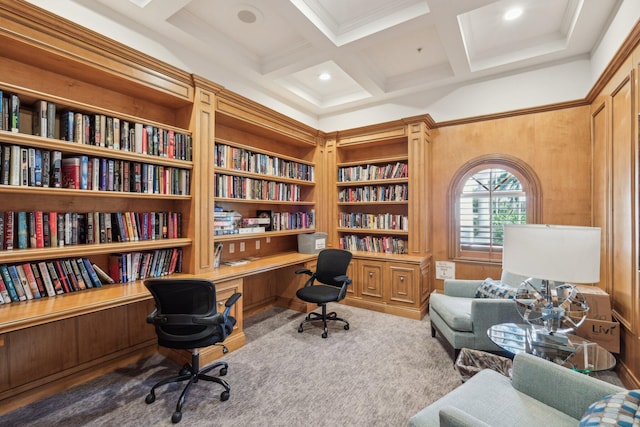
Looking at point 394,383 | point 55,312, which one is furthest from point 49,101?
point 394,383

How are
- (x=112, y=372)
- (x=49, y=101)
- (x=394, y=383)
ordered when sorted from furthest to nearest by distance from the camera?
1. (x=112, y=372)
2. (x=394, y=383)
3. (x=49, y=101)

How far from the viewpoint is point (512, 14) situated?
8.93 ft

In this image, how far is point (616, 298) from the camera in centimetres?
243

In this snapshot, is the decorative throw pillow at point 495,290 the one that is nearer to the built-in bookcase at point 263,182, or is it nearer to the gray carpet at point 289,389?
the gray carpet at point 289,389

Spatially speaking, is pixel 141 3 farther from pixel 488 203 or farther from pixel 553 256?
pixel 488 203

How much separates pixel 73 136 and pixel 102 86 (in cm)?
61

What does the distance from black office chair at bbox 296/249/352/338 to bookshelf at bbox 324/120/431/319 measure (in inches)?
21.6

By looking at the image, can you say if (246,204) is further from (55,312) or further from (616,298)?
(616,298)

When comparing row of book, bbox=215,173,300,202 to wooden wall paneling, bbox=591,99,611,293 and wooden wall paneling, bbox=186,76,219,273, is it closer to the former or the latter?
wooden wall paneling, bbox=186,76,219,273

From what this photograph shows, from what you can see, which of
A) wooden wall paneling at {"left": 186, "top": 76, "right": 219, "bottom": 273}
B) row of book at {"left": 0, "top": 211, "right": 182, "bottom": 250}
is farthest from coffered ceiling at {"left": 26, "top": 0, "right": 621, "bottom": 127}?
row of book at {"left": 0, "top": 211, "right": 182, "bottom": 250}

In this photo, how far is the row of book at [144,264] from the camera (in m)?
2.49

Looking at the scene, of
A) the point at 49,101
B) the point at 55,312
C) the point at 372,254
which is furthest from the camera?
the point at 372,254

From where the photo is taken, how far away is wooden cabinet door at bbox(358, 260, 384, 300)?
396 centimetres

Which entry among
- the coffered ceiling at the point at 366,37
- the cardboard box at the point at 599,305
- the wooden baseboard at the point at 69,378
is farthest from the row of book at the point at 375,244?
the wooden baseboard at the point at 69,378
